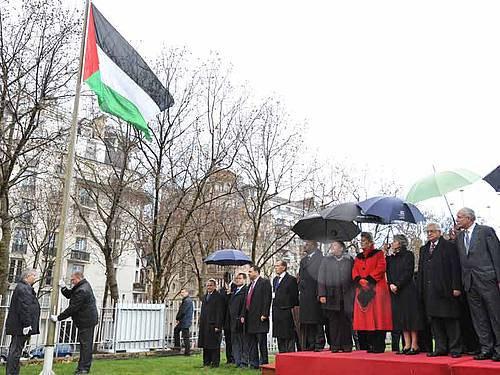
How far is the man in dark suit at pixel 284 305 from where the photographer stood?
975 centimetres

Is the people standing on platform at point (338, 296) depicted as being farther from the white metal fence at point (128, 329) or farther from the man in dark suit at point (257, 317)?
the white metal fence at point (128, 329)

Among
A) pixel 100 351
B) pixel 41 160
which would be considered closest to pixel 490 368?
pixel 100 351

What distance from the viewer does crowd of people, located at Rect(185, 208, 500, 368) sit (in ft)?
21.1

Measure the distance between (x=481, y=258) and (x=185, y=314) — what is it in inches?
389

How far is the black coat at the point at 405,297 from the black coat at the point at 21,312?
19.4 ft

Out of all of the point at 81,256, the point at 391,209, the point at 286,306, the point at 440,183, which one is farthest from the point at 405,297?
the point at 81,256

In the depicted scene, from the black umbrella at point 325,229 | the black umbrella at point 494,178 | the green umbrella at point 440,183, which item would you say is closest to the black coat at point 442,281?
the green umbrella at point 440,183

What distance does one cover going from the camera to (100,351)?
528 inches

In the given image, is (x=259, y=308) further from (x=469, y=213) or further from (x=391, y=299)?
(x=469, y=213)

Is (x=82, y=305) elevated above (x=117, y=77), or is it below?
below

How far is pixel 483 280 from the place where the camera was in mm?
6320

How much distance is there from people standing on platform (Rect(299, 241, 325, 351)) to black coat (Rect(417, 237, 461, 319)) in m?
2.13

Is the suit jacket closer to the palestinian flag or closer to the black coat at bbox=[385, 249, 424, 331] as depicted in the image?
the black coat at bbox=[385, 249, 424, 331]

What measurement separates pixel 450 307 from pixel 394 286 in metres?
0.86
